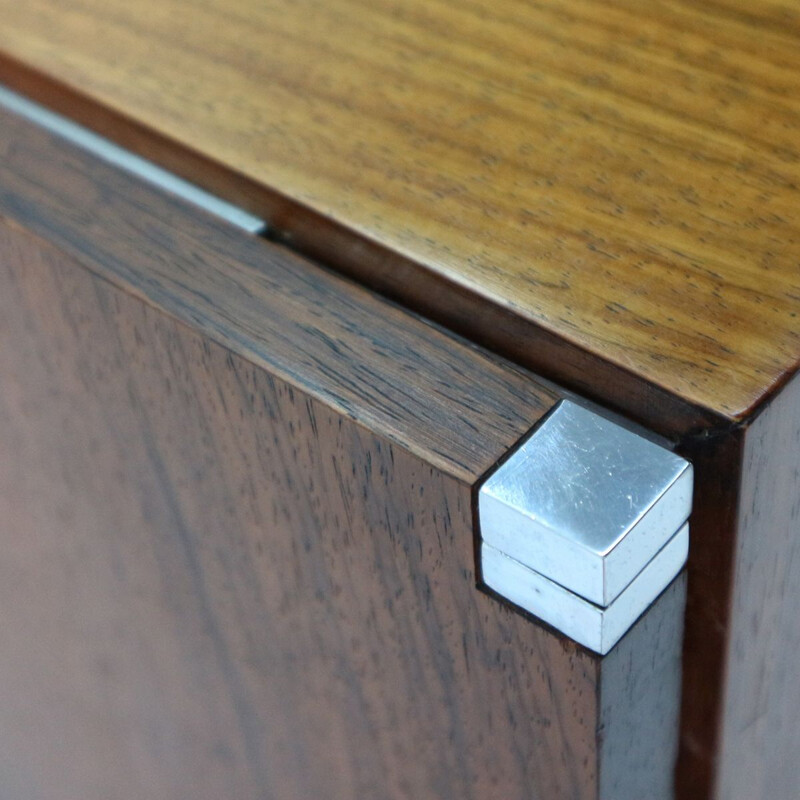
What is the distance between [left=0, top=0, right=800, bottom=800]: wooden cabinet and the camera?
26cm

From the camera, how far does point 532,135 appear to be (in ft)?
0.99

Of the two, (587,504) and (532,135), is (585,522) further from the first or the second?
(532,135)

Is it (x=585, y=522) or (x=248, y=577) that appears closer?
(x=585, y=522)

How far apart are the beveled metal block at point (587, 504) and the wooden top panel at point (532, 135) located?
0.06 feet

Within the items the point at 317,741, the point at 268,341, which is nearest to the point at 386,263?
the point at 268,341

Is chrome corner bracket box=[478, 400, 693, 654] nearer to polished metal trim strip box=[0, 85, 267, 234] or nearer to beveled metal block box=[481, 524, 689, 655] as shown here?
beveled metal block box=[481, 524, 689, 655]

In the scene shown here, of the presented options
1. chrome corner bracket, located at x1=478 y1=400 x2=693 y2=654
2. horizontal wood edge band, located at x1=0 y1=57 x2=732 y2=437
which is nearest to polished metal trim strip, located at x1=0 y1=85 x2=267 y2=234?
horizontal wood edge band, located at x1=0 y1=57 x2=732 y2=437

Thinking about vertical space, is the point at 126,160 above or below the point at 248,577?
above

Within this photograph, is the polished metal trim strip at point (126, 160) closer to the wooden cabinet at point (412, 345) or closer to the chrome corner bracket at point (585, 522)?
the wooden cabinet at point (412, 345)

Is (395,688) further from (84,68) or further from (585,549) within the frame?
(84,68)

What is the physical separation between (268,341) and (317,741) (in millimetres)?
151

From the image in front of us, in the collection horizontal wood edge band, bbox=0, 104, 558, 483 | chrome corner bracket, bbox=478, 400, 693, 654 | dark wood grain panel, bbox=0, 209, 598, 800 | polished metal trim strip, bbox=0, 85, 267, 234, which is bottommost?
dark wood grain panel, bbox=0, 209, 598, 800

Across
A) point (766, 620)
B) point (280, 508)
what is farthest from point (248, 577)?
point (766, 620)

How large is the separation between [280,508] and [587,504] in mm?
99
